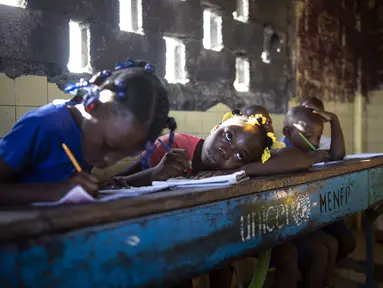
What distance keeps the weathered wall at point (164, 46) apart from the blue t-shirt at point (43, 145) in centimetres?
77

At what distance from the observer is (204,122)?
8.76 ft

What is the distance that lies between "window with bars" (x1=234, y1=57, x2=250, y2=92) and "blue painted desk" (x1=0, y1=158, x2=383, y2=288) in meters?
1.58

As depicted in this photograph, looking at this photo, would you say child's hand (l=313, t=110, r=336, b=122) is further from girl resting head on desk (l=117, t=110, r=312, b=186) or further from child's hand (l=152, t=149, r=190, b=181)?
child's hand (l=152, t=149, r=190, b=181)

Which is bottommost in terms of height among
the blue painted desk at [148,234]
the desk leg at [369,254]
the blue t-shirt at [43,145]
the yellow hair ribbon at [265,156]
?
the desk leg at [369,254]

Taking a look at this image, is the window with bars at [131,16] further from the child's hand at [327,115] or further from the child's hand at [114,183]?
the child's hand at [327,115]

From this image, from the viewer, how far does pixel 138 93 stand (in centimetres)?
107

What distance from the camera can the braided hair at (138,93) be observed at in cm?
106

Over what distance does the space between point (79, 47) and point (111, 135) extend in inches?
46.0

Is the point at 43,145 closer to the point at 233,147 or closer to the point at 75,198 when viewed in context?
the point at 75,198

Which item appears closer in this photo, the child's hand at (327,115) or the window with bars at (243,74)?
the child's hand at (327,115)

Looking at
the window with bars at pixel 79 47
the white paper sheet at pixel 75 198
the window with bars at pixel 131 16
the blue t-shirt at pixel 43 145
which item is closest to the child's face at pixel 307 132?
the window with bars at pixel 131 16

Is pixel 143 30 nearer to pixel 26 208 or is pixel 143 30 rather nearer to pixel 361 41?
pixel 26 208

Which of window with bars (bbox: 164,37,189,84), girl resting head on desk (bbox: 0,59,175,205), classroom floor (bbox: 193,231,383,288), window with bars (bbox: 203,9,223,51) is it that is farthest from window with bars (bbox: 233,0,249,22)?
girl resting head on desk (bbox: 0,59,175,205)

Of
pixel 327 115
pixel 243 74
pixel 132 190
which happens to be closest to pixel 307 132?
pixel 327 115
